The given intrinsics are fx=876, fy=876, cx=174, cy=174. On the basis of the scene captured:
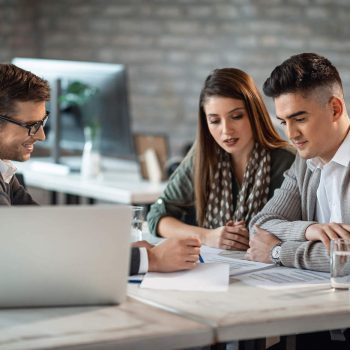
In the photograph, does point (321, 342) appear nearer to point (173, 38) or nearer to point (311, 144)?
point (311, 144)

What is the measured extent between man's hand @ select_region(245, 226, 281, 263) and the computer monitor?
211cm

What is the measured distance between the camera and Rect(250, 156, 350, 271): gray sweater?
7.32 feet

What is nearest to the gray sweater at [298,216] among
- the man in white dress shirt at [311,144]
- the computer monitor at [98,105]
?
the man in white dress shirt at [311,144]

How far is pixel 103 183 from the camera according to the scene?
14.5 ft

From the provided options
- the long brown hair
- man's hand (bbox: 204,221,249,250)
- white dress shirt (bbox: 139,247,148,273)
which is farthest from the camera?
the long brown hair

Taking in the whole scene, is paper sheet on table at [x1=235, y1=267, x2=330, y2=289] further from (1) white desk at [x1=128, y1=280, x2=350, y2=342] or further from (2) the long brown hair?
(2) the long brown hair

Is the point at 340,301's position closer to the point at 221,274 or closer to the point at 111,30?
the point at 221,274

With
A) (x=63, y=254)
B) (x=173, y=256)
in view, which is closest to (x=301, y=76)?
(x=173, y=256)

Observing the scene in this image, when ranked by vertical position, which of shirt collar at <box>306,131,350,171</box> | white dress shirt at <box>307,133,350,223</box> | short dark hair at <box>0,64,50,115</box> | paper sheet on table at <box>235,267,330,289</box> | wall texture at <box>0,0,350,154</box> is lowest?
paper sheet on table at <box>235,267,330,289</box>

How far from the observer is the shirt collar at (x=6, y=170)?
2365mm

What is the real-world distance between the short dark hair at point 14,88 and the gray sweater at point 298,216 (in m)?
0.73

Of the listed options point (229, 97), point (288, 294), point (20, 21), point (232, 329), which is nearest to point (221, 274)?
point (288, 294)

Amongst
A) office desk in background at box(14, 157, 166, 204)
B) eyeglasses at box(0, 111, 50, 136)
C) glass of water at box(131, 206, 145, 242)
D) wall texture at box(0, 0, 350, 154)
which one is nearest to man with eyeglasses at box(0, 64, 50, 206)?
eyeglasses at box(0, 111, 50, 136)

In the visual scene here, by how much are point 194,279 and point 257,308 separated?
0.95ft
